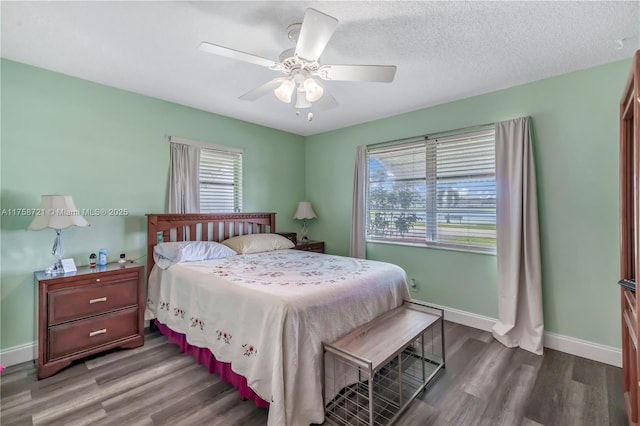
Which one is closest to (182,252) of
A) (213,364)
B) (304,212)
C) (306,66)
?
(213,364)

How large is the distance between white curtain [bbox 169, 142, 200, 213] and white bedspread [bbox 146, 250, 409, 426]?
33.7 inches

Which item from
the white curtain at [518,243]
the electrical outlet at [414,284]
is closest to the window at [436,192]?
the white curtain at [518,243]

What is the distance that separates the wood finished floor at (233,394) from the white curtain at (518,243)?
0.86ft

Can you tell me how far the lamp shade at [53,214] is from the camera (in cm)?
227

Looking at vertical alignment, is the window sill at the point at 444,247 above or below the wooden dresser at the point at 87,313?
above

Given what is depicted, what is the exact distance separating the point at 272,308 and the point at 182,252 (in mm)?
1607

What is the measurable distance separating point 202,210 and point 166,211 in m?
0.44

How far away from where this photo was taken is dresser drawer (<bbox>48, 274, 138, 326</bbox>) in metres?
2.28

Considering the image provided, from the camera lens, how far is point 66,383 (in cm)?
215

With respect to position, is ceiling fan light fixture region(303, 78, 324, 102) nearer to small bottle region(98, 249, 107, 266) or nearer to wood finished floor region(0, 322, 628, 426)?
wood finished floor region(0, 322, 628, 426)

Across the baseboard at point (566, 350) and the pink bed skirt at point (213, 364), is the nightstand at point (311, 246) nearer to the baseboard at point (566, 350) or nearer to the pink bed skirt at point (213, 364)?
the pink bed skirt at point (213, 364)

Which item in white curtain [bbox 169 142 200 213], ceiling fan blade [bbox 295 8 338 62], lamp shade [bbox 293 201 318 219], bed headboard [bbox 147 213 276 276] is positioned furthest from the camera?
lamp shade [bbox 293 201 318 219]

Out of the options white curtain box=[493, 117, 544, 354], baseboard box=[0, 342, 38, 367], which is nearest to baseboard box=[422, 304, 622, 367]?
white curtain box=[493, 117, 544, 354]

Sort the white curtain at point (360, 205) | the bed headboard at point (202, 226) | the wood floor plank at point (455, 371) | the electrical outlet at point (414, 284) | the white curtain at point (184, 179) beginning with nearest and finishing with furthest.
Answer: the wood floor plank at point (455, 371), the bed headboard at point (202, 226), the white curtain at point (184, 179), the electrical outlet at point (414, 284), the white curtain at point (360, 205)
